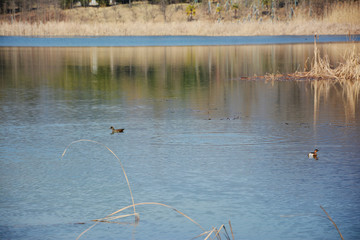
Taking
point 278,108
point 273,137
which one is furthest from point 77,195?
point 278,108

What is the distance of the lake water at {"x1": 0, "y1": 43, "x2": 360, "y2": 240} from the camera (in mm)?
5212

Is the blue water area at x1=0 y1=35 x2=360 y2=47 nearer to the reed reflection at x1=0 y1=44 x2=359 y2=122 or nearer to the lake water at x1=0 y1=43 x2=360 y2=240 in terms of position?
the reed reflection at x1=0 y1=44 x2=359 y2=122

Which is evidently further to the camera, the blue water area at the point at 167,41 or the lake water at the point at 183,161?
the blue water area at the point at 167,41

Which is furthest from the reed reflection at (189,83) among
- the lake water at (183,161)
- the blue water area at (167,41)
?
the blue water area at (167,41)

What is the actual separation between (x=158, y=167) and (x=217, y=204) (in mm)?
1564

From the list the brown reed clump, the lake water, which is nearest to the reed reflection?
the lake water

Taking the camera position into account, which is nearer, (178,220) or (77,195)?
(178,220)

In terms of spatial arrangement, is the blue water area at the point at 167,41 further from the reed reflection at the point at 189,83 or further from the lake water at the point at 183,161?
the lake water at the point at 183,161

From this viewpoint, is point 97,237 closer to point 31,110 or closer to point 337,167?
point 337,167

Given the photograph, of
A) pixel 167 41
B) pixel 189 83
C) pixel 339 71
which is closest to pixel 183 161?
pixel 189 83

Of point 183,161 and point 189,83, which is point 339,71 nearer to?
point 189,83

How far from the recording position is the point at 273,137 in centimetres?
877

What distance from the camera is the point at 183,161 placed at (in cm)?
735

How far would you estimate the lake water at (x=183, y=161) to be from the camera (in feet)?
17.1
